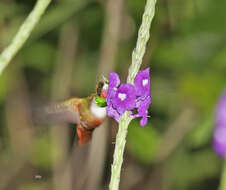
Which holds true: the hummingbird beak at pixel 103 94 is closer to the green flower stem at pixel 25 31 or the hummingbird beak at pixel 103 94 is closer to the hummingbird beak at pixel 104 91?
the hummingbird beak at pixel 104 91

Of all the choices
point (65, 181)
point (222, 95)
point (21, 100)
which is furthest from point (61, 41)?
point (222, 95)

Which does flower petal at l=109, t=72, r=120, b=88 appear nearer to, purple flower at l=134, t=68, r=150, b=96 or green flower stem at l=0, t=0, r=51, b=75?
purple flower at l=134, t=68, r=150, b=96

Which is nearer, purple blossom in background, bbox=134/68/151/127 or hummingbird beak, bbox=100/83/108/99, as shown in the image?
purple blossom in background, bbox=134/68/151/127

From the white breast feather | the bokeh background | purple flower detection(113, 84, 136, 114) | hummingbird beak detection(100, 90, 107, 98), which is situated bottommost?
purple flower detection(113, 84, 136, 114)

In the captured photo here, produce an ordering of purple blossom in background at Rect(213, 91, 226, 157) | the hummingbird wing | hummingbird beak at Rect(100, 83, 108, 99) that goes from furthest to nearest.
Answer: purple blossom in background at Rect(213, 91, 226, 157) → the hummingbird wing → hummingbird beak at Rect(100, 83, 108, 99)

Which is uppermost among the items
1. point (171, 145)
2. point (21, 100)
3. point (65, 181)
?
point (21, 100)

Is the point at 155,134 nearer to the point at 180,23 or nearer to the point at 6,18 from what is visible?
the point at 180,23

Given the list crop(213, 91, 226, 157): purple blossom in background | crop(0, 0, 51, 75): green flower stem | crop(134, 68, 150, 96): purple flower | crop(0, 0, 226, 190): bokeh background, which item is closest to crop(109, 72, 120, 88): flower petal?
crop(134, 68, 150, 96): purple flower
